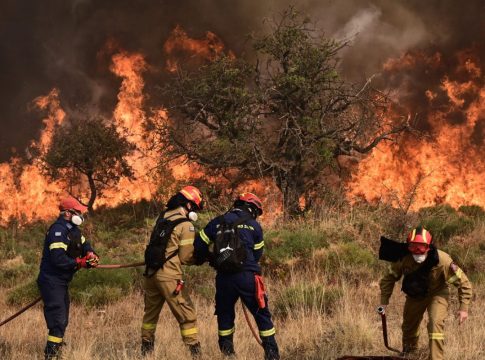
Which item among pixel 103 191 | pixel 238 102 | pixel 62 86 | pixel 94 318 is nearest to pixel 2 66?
pixel 62 86

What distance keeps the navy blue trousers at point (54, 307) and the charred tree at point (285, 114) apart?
11224 mm

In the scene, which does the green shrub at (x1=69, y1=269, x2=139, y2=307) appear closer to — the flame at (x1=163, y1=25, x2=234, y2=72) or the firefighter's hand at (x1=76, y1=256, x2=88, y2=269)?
the firefighter's hand at (x1=76, y1=256, x2=88, y2=269)

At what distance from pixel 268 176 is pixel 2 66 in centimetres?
2000

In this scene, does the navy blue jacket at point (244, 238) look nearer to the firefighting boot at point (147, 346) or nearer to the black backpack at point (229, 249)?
the black backpack at point (229, 249)

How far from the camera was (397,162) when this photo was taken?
20656mm

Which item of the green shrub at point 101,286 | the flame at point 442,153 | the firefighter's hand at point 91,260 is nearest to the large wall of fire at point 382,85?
the flame at point 442,153

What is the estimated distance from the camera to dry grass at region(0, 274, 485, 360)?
21.6ft

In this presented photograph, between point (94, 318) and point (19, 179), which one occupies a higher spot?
point (19, 179)

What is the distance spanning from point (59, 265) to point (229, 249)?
1.90 meters

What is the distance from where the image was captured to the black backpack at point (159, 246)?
20.5 feet

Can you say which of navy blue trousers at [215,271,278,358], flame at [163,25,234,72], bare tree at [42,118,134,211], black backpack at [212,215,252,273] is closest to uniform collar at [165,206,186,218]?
black backpack at [212,215,252,273]

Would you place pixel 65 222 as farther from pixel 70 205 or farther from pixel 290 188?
pixel 290 188

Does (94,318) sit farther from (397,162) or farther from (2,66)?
(2,66)

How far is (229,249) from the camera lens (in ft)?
19.6
